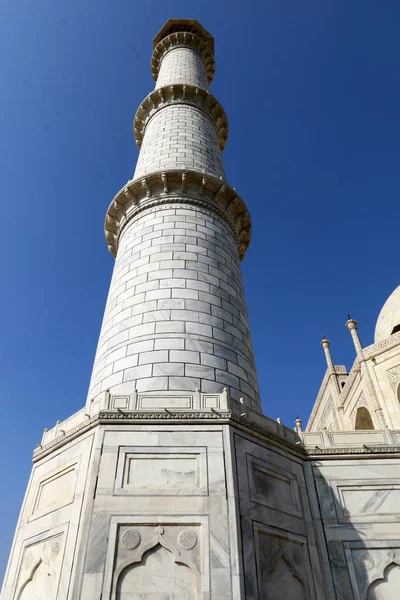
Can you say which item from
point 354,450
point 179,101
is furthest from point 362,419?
point 179,101

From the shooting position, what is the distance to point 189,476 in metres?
5.55

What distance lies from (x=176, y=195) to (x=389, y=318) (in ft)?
47.1

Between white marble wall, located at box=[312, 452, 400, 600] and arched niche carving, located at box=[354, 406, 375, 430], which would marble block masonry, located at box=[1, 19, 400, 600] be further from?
arched niche carving, located at box=[354, 406, 375, 430]

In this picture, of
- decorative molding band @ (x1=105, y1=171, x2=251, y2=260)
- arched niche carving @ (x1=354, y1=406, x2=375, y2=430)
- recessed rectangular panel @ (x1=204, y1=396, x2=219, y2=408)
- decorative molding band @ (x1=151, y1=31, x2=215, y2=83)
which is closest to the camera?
recessed rectangular panel @ (x1=204, y1=396, x2=219, y2=408)

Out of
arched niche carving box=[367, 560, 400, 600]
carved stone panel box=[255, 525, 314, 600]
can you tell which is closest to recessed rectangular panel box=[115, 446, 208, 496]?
carved stone panel box=[255, 525, 314, 600]

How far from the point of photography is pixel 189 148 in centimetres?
1239

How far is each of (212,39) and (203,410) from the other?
22.0 metres


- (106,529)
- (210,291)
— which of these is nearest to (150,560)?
(106,529)

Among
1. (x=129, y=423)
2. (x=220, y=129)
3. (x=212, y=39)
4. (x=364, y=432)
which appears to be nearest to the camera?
(x=129, y=423)

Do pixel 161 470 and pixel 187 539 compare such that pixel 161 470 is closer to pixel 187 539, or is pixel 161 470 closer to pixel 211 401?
pixel 187 539

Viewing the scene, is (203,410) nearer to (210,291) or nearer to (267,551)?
(267,551)

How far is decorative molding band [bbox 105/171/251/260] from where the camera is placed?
10.4 metres

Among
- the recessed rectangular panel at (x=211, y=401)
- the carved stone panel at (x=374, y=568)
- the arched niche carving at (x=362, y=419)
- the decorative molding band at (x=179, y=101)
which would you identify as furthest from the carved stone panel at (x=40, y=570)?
the arched niche carving at (x=362, y=419)

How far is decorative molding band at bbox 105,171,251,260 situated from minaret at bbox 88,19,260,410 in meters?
0.02
